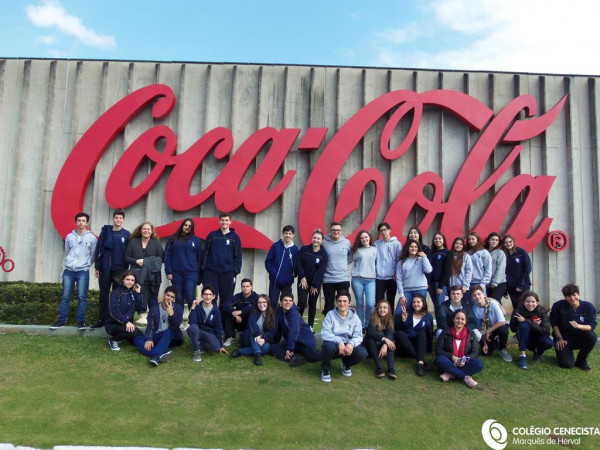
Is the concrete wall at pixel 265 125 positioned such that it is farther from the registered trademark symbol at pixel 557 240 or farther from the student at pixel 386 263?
the student at pixel 386 263

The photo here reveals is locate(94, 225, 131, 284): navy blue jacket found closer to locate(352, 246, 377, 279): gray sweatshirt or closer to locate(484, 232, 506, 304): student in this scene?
locate(352, 246, 377, 279): gray sweatshirt

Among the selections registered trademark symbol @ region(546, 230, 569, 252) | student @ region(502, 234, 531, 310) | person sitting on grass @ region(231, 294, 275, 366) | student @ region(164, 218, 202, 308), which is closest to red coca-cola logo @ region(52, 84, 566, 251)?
registered trademark symbol @ region(546, 230, 569, 252)

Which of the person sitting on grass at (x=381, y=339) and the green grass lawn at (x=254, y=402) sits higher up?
the person sitting on grass at (x=381, y=339)

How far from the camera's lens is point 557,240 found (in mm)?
Answer: 9844

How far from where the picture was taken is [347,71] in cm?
1038

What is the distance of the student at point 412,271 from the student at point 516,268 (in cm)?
174

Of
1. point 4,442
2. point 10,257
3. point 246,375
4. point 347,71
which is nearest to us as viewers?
point 4,442

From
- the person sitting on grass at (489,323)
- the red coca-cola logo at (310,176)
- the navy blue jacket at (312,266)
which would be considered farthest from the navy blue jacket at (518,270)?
the navy blue jacket at (312,266)

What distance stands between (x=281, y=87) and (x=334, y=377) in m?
7.57

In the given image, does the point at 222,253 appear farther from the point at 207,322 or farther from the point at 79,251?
the point at 79,251

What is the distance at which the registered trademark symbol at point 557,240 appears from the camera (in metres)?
9.82

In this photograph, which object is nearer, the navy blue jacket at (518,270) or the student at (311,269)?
the student at (311,269)

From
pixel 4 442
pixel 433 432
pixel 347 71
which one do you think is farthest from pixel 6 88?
pixel 433 432

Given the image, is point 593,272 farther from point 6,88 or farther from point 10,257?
point 6,88
